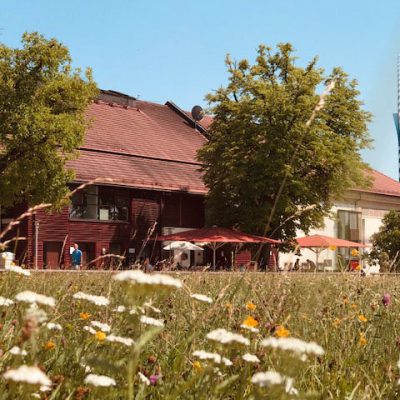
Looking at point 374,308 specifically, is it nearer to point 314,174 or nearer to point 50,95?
point 50,95

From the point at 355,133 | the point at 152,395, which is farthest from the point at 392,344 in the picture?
the point at 355,133

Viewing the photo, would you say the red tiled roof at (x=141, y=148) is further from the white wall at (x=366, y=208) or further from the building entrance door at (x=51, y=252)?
the building entrance door at (x=51, y=252)

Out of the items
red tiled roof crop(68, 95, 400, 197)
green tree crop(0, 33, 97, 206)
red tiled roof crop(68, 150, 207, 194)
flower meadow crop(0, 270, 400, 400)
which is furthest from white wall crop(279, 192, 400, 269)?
flower meadow crop(0, 270, 400, 400)

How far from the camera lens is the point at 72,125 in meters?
29.5

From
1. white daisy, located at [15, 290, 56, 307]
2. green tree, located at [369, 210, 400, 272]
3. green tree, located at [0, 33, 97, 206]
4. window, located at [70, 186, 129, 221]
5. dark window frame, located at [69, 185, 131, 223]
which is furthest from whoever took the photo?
green tree, located at [369, 210, 400, 272]

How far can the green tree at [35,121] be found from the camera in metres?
28.3

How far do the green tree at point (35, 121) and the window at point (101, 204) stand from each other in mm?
9099

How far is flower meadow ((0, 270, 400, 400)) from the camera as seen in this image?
1838mm

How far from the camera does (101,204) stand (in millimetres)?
40156

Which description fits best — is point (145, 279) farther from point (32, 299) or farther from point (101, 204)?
point (101, 204)

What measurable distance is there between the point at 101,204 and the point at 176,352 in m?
37.0

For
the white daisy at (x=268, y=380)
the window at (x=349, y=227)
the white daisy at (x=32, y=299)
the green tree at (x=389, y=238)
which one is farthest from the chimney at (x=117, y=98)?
the white daisy at (x=268, y=380)

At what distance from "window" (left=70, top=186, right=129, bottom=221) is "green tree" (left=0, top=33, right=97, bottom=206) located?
9099 mm

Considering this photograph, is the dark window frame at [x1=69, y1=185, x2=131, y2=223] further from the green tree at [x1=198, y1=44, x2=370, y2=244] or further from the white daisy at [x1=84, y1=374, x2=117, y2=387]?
the white daisy at [x1=84, y1=374, x2=117, y2=387]
